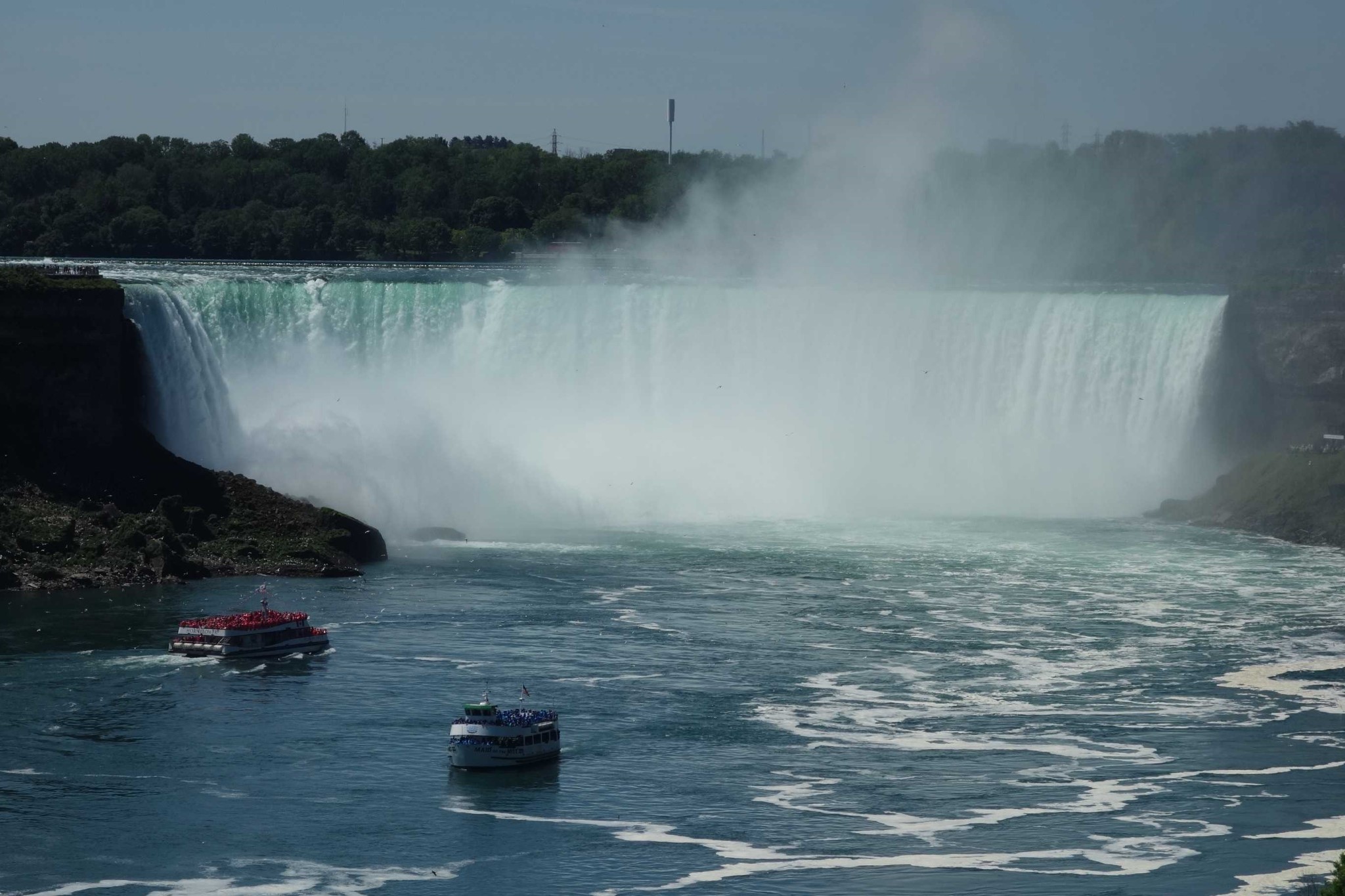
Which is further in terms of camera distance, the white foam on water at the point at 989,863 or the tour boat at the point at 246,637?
the tour boat at the point at 246,637

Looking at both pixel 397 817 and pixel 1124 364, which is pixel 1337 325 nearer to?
pixel 1124 364

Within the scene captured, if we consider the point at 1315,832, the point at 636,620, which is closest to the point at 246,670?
the point at 636,620

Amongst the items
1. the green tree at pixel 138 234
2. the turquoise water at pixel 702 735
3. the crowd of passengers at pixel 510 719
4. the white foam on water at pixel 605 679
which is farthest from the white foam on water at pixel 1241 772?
the green tree at pixel 138 234

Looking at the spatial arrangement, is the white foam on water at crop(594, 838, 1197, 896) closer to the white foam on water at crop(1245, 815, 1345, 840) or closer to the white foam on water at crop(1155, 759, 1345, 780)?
the white foam on water at crop(1245, 815, 1345, 840)

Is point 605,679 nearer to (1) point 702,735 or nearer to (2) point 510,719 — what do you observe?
(1) point 702,735

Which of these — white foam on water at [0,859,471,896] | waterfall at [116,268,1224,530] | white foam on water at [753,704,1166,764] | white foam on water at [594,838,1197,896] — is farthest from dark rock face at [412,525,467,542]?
white foam on water at [594,838,1197,896]

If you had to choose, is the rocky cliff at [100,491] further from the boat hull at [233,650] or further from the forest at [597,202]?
the forest at [597,202]
